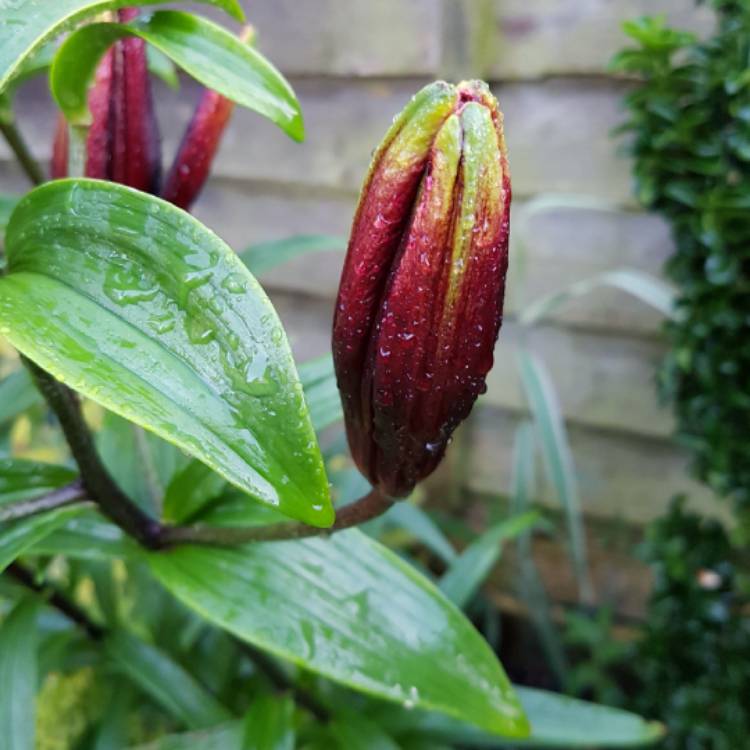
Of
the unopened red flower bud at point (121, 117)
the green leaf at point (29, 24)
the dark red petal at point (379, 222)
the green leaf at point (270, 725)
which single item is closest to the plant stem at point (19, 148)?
the unopened red flower bud at point (121, 117)

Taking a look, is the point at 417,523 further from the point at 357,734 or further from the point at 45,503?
the point at 45,503

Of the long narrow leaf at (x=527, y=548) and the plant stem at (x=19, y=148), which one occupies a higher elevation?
the plant stem at (x=19, y=148)

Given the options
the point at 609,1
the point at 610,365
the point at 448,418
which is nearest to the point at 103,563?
the point at 448,418

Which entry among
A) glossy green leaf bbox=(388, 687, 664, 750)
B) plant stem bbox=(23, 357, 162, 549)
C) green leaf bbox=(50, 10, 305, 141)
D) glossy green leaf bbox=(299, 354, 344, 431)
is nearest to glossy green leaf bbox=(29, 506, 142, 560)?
plant stem bbox=(23, 357, 162, 549)

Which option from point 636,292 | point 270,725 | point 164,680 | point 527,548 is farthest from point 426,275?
point 527,548

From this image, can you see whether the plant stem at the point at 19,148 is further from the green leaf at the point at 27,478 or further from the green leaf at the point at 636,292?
the green leaf at the point at 636,292

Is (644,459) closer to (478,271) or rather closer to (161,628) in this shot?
(161,628)
